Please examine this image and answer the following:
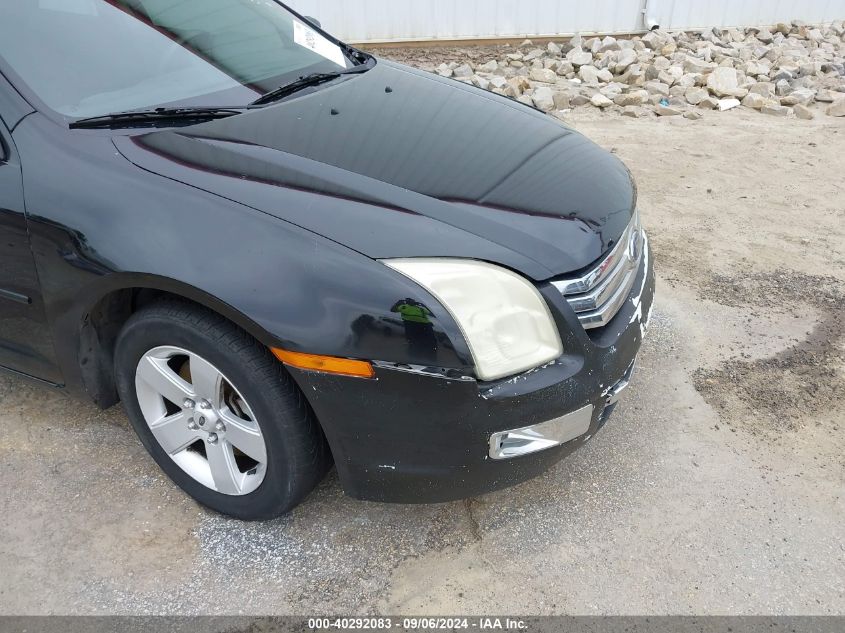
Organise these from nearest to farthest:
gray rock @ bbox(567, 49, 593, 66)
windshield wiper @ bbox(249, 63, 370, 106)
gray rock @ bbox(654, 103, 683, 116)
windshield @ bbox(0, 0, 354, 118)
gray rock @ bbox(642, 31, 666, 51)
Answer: windshield @ bbox(0, 0, 354, 118)
windshield wiper @ bbox(249, 63, 370, 106)
gray rock @ bbox(654, 103, 683, 116)
gray rock @ bbox(567, 49, 593, 66)
gray rock @ bbox(642, 31, 666, 51)

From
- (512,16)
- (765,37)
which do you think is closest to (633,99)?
(512,16)

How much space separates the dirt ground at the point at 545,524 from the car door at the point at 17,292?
0.41 metres

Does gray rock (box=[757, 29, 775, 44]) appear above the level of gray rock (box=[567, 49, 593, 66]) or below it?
below

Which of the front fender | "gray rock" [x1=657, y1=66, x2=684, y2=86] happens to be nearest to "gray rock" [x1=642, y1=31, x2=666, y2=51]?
"gray rock" [x1=657, y1=66, x2=684, y2=86]

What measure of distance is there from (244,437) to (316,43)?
1.91 metres

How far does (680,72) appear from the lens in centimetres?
715

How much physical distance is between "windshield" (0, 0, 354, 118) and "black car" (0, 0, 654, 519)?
10mm

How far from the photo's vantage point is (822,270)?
12.7 feet

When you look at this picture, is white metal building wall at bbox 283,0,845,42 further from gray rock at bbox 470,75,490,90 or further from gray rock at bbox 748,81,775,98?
gray rock at bbox 748,81,775,98

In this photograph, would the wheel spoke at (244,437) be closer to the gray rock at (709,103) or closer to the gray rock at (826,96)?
the gray rock at (709,103)

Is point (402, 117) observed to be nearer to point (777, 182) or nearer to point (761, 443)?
point (761, 443)

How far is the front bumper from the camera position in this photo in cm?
189

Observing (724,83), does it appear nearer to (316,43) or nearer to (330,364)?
(316,43)

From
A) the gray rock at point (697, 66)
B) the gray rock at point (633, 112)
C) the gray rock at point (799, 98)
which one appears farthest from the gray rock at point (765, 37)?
the gray rock at point (633, 112)
